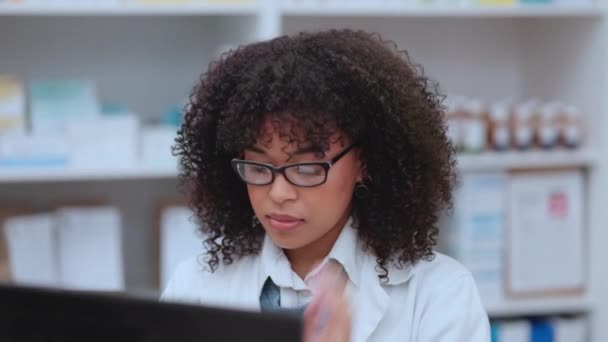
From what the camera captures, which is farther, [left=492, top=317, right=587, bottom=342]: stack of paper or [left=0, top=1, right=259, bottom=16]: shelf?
[left=492, top=317, right=587, bottom=342]: stack of paper

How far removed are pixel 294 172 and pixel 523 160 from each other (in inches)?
55.4

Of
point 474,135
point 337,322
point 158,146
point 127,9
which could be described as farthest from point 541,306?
point 337,322

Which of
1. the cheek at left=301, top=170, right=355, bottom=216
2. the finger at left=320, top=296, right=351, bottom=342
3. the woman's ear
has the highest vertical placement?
the woman's ear

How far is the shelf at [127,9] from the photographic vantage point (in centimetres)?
205

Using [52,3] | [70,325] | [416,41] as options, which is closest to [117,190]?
[52,3]

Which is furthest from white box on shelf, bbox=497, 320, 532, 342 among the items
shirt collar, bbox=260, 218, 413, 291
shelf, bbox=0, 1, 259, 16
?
shirt collar, bbox=260, 218, 413, 291

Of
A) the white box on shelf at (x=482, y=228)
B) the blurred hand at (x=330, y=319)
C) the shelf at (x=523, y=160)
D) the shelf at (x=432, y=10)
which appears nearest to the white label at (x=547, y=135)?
the shelf at (x=523, y=160)

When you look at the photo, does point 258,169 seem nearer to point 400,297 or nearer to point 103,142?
point 400,297

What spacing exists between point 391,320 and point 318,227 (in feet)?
0.54

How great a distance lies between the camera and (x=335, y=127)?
109 cm

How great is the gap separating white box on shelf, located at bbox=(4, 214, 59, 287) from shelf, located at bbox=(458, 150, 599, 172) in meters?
1.11

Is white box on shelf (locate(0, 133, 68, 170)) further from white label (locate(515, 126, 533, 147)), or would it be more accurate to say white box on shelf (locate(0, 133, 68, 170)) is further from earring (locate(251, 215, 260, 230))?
white label (locate(515, 126, 533, 147))

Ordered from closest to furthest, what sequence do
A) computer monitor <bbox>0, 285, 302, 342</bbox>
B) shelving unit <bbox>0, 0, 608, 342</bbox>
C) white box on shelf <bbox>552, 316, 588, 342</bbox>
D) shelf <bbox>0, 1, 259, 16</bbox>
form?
computer monitor <bbox>0, 285, 302, 342</bbox>
shelf <bbox>0, 1, 259, 16</bbox>
shelving unit <bbox>0, 0, 608, 342</bbox>
white box on shelf <bbox>552, 316, 588, 342</bbox>

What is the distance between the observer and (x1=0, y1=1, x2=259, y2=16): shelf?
6.73ft
